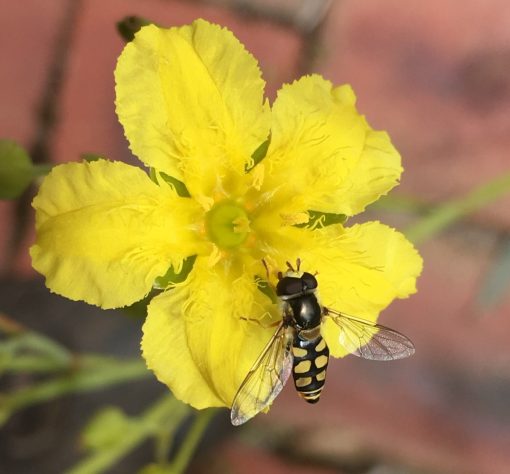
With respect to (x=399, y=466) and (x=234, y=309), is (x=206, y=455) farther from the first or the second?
Answer: (x=234, y=309)

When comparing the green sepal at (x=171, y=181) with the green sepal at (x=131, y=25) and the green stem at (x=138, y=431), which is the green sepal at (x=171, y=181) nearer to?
the green sepal at (x=131, y=25)

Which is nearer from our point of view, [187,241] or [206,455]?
[187,241]

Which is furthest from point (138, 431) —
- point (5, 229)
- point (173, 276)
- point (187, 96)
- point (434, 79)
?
point (434, 79)

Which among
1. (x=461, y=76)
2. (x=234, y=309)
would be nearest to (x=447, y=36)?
(x=461, y=76)

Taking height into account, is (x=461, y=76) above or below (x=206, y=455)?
above

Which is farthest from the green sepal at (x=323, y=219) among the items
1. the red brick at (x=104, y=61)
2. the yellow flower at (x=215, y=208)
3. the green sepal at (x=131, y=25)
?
the red brick at (x=104, y=61)

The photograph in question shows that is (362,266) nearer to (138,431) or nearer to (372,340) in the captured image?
(372,340)
